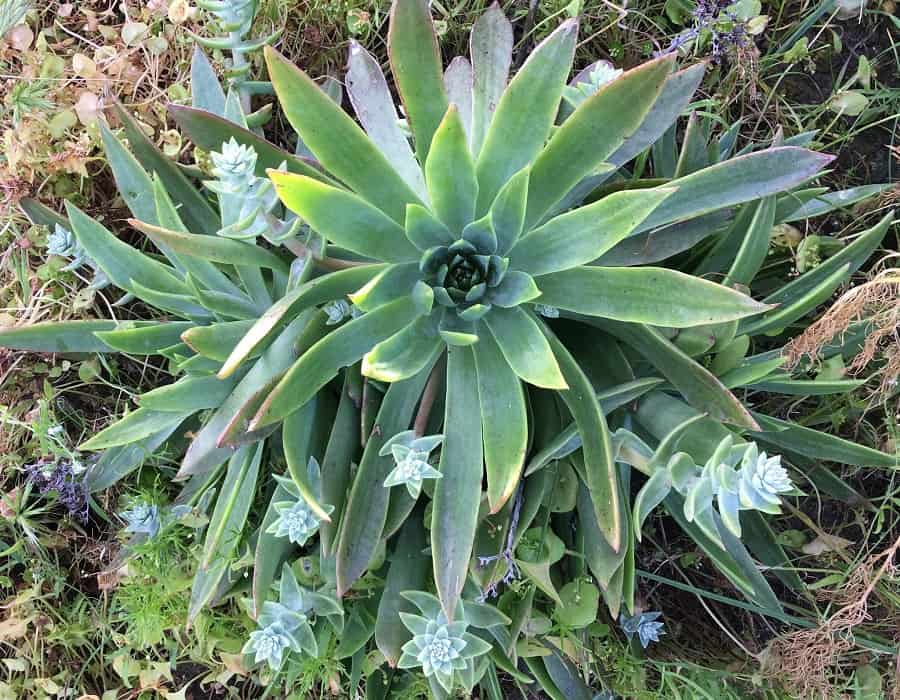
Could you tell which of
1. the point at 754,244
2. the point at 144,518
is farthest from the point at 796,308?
the point at 144,518

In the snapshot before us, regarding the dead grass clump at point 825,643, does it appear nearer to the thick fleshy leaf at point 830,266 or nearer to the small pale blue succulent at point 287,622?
the thick fleshy leaf at point 830,266

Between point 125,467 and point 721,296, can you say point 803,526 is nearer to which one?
point 721,296

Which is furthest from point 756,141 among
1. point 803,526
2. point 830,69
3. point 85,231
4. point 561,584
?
point 85,231

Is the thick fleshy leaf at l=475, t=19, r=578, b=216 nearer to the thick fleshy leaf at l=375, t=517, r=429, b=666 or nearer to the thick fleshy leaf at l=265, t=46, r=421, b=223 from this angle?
the thick fleshy leaf at l=265, t=46, r=421, b=223

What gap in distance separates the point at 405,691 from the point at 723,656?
0.90 m

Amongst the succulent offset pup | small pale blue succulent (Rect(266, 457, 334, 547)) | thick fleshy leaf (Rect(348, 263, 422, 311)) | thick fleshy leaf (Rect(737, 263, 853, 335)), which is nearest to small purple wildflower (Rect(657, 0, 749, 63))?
the succulent offset pup

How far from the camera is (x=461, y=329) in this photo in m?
1.45

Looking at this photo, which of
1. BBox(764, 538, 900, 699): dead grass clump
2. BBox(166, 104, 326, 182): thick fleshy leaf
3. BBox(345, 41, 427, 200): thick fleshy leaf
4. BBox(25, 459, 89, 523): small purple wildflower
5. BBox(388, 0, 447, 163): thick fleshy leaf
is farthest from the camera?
BBox(25, 459, 89, 523): small purple wildflower

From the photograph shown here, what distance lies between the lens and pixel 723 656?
205 cm

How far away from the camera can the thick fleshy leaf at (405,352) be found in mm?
1222

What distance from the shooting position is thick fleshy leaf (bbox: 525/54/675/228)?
1273 mm

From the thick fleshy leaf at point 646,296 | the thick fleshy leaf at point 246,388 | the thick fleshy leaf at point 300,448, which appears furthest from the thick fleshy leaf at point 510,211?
the thick fleshy leaf at point 300,448

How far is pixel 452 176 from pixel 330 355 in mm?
397

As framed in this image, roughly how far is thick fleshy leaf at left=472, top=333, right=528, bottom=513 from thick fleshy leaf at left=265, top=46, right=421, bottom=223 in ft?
1.09
